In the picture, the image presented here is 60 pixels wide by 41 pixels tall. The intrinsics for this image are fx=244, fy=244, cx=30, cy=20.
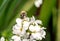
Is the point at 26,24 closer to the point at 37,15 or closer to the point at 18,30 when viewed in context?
the point at 18,30

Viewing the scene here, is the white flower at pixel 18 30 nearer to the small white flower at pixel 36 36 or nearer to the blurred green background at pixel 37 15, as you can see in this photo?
the small white flower at pixel 36 36

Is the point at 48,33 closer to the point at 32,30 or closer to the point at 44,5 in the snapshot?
the point at 44,5

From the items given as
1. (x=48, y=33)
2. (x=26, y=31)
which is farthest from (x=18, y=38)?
(x=48, y=33)

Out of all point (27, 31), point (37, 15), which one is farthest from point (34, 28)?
point (37, 15)

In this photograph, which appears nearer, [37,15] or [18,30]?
[18,30]

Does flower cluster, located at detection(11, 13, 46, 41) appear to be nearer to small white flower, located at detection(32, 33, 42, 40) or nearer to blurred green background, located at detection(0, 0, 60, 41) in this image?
small white flower, located at detection(32, 33, 42, 40)

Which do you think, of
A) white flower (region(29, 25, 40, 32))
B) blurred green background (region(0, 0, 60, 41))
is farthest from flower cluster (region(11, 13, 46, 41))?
blurred green background (region(0, 0, 60, 41))
